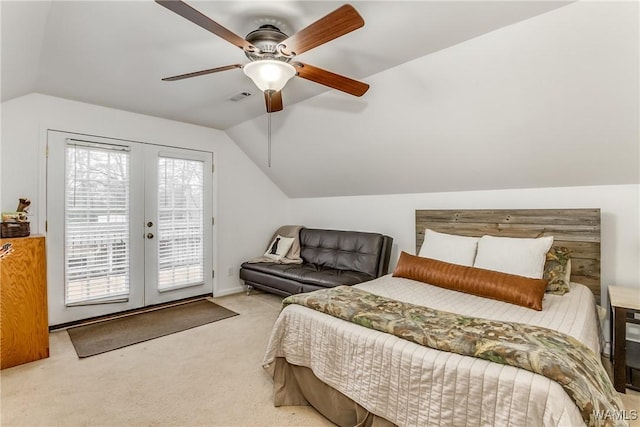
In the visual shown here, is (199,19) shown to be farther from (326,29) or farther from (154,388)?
(154,388)

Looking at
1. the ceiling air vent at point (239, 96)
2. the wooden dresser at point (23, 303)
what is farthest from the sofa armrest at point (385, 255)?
the wooden dresser at point (23, 303)

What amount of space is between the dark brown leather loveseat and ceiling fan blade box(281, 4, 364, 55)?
240 centimetres

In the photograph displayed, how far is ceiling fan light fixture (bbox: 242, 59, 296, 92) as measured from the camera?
179cm

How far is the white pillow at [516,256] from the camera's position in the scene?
2.37 metres

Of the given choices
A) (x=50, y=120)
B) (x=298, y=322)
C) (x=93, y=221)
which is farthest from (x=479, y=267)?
(x=50, y=120)

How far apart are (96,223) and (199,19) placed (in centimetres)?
292

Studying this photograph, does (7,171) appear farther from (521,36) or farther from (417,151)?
(521,36)

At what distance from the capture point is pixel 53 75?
2.63 metres

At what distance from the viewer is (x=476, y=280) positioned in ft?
7.79

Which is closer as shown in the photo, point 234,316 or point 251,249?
point 234,316

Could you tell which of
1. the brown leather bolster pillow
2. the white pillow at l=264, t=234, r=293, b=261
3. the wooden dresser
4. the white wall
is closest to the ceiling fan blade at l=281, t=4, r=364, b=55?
the brown leather bolster pillow

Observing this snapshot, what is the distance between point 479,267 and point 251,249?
10.8 ft

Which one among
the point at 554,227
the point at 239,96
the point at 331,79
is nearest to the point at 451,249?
the point at 554,227

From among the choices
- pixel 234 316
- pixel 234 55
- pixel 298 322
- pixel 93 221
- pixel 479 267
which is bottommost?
pixel 234 316
